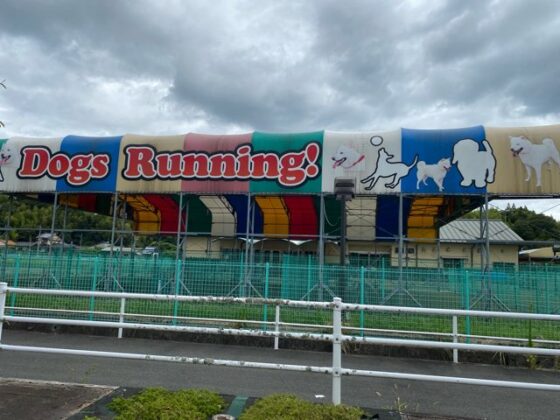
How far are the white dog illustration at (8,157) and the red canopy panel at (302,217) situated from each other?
10.2 metres

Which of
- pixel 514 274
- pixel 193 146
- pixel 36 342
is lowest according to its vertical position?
pixel 36 342

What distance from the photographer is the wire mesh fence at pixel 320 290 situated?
36.0 feet

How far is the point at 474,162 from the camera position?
46.4ft

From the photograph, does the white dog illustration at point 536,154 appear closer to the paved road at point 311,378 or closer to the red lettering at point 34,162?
the paved road at point 311,378

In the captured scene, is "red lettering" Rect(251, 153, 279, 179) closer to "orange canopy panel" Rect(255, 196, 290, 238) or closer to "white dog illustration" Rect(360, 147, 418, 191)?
"white dog illustration" Rect(360, 147, 418, 191)

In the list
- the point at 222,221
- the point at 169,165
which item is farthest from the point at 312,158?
the point at 222,221

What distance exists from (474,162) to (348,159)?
3.94 meters

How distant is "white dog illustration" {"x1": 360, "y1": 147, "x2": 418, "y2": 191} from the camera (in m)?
14.5

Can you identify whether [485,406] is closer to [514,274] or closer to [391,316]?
[391,316]

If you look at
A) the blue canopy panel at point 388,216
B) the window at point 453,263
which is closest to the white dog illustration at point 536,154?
the blue canopy panel at point 388,216

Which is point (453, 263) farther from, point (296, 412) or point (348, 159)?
point (296, 412)

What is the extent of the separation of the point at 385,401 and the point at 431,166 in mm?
10127

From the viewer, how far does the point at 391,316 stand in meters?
11.2

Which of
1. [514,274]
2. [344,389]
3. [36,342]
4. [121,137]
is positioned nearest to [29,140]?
[121,137]
